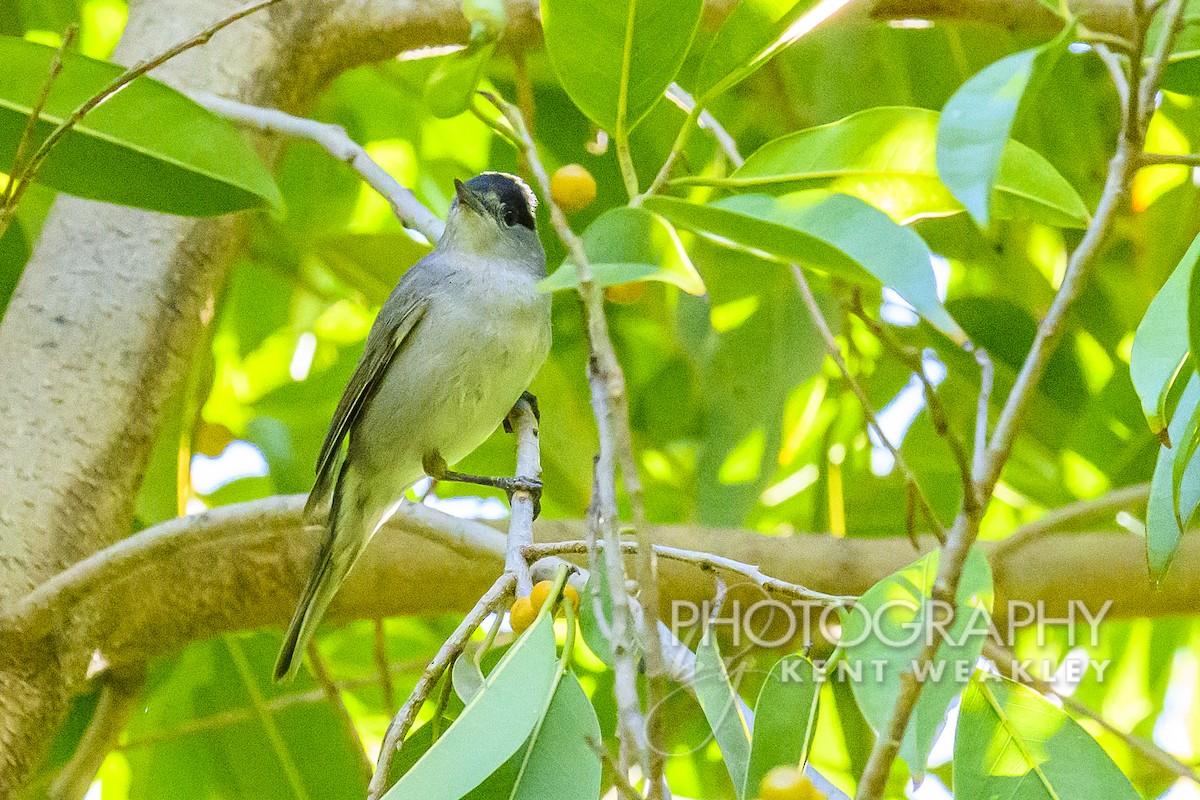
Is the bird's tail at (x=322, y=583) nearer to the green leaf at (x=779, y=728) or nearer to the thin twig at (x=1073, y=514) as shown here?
the green leaf at (x=779, y=728)

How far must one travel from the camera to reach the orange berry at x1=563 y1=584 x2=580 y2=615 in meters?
1.79

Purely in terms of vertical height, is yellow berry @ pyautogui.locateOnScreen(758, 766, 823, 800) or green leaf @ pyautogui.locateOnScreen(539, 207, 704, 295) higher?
green leaf @ pyautogui.locateOnScreen(539, 207, 704, 295)

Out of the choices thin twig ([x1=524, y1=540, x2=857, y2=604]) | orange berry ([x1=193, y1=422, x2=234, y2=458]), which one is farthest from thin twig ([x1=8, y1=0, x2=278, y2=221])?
orange berry ([x1=193, y1=422, x2=234, y2=458])

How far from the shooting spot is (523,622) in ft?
5.75

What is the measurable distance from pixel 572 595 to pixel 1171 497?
87 centimetres

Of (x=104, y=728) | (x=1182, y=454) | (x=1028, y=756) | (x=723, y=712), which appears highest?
(x=1182, y=454)

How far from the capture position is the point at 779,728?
1608mm

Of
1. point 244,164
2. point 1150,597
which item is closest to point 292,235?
point 244,164

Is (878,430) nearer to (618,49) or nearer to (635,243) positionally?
(635,243)

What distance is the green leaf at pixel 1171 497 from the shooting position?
1.72m

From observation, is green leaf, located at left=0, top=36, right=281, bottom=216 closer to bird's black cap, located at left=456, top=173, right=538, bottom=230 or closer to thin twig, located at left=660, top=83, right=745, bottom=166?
thin twig, located at left=660, top=83, right=745, bottom=166

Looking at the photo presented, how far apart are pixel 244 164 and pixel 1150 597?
219cm

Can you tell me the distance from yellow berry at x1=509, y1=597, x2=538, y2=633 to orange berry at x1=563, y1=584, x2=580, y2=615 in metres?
0.06

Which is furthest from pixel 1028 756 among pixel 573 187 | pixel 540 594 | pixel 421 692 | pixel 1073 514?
pixel 573 187
